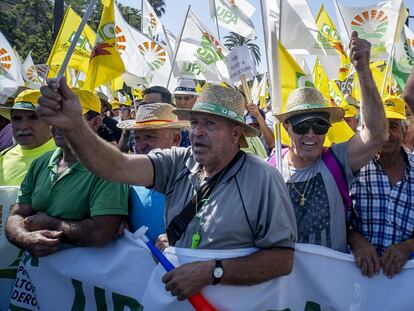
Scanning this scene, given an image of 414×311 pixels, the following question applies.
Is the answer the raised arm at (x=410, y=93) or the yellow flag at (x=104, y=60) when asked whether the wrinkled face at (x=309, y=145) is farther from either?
the yellow flag at (x=104, y=60)

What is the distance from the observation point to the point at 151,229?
2.84 m

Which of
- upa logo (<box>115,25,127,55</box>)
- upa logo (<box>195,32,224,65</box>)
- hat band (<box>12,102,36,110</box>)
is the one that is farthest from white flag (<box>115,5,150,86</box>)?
hat band (<box>12,102,36,110</box>)

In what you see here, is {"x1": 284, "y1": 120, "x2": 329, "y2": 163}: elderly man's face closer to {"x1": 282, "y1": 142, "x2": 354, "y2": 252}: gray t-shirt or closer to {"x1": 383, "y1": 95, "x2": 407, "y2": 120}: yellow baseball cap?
{"x1": 282, "y1": 142, "x2": 354, "y2": 252}: gray t-shirt

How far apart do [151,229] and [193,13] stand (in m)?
4.55

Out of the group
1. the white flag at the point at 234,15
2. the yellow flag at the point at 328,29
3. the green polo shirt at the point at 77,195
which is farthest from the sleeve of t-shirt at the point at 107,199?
the yellow flag at the point at 328,29

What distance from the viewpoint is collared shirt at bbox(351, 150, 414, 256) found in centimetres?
266

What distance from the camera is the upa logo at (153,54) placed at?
25.1 feet

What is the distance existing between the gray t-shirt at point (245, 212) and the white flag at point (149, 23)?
6741 millimetres

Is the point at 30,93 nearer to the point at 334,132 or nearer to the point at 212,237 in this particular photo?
the point at 212,237

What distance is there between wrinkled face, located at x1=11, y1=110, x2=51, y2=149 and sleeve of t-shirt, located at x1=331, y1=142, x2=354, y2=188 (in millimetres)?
2430

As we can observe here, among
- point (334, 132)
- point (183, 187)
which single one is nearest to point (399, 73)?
point (334, 132)

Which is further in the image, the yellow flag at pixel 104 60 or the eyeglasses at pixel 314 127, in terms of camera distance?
the yellow flag at pixel 104 60

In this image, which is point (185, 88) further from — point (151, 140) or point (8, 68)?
point (151, 140)

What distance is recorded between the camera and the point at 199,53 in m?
6.41
